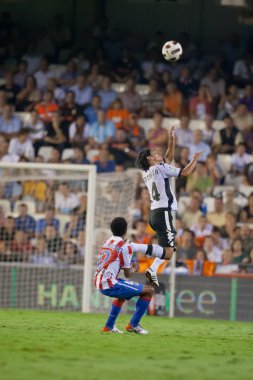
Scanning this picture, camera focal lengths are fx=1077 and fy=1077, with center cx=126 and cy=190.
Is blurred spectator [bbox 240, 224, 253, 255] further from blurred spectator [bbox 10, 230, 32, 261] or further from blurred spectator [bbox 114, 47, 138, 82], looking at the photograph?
blurred spectator [bbox 114, 47, 138, 82]

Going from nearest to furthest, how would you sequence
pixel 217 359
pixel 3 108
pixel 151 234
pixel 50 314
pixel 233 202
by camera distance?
1. pixel 217 359
2. pixel 50 314
3. pixel 151 234
4. pixel 233 202
5. pixel 3 108

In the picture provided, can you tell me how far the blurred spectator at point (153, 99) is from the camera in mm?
24422

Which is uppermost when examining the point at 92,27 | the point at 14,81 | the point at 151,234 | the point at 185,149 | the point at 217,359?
the point at 92,27

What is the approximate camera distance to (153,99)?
80.6ft

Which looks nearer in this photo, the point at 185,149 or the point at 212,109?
the point at 185,149

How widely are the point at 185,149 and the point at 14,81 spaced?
5.11m

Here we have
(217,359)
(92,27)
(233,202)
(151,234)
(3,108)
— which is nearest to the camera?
(217,359)

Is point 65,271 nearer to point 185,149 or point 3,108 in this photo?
point 185,149

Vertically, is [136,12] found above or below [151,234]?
above

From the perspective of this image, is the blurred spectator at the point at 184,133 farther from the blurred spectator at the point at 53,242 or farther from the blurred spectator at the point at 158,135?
the blurred spectator at the point at 53,242

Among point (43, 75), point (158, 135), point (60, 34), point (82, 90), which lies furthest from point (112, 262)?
point (60, 34)

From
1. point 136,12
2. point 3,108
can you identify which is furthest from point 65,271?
point 136,12

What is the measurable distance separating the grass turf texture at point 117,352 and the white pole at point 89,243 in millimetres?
3402

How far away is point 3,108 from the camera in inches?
934
